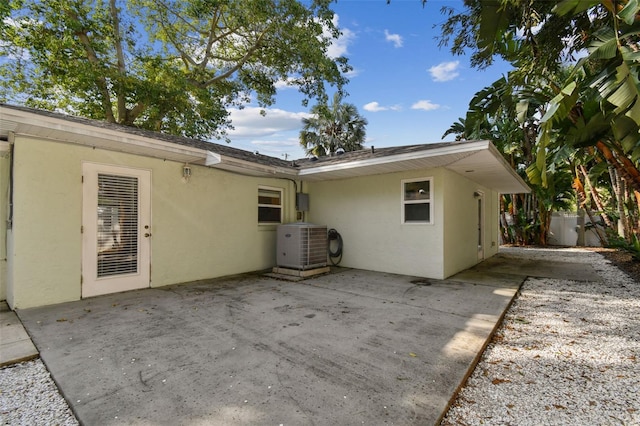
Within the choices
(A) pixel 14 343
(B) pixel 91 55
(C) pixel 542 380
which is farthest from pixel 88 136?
(B) pixel 91 55

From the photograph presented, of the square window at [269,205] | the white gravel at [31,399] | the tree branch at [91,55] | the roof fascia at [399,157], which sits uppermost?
the tree branch at [91,55]

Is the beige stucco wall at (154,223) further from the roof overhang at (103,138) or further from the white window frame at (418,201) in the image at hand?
the white window frame at (418,201)

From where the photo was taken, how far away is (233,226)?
7094 mm

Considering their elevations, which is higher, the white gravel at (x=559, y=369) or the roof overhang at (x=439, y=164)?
the roof overhang at (x=439, y=164)

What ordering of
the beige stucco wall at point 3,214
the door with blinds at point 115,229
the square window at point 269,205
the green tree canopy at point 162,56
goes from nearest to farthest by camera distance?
the beige stucco wall at point 3,214 → the door with blinds at point 115,229 → the square window at point 269,205 → the green tree canopy at point 162,56

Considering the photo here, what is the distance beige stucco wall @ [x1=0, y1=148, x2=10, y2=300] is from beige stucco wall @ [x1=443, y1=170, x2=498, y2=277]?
7.86 metres

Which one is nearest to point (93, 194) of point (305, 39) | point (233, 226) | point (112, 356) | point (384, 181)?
point (233, 226)

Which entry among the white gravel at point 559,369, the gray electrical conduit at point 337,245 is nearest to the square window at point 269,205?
the gray electrical conduit at point 337,245

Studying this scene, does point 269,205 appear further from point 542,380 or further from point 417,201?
point 542,380

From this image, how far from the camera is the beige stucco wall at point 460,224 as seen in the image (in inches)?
267

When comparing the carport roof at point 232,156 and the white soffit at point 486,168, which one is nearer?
the carport roof at point 232,156

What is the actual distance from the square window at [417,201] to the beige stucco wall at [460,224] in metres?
0.37

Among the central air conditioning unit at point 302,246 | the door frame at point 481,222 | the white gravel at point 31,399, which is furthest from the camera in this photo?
the door frame at point 481,222

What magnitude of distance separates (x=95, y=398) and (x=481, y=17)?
6.59 meters
